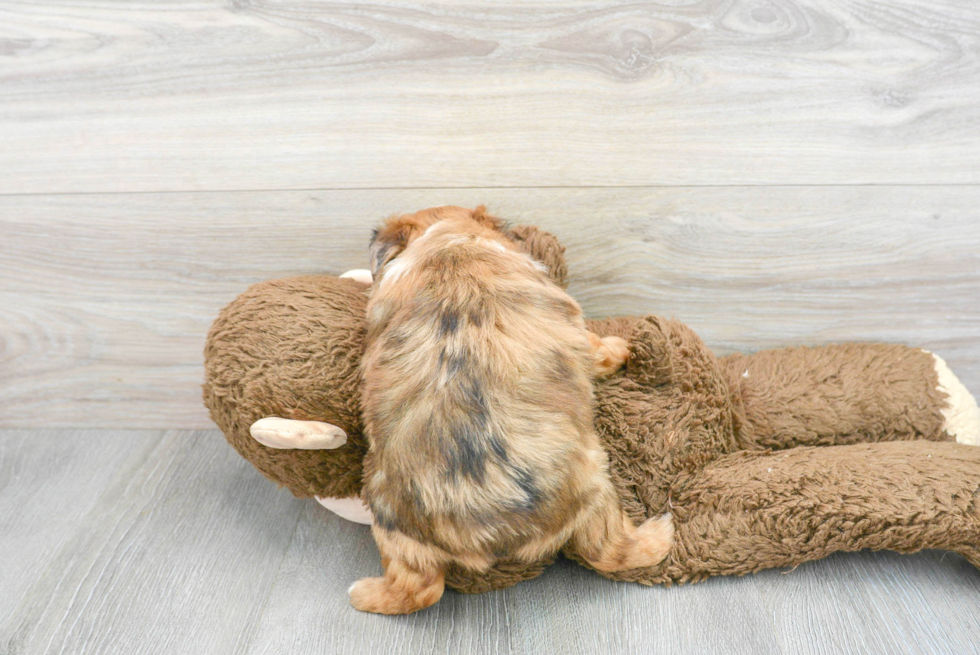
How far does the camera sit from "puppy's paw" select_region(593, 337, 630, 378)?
3.90 ft

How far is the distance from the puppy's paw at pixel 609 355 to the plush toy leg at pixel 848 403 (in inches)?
9.7

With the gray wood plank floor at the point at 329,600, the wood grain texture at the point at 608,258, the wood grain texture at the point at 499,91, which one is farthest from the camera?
the wood grain texture at the point at 608,258

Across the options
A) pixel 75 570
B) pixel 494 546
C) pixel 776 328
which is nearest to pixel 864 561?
pixel 776 328

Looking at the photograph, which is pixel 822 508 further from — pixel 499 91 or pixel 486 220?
pixel 499 91

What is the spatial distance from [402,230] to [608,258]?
473 mm

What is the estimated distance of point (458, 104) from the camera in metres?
1.31

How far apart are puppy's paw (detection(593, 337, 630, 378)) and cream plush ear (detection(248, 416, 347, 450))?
0.47 metres

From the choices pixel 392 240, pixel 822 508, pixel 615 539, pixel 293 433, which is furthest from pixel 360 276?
pixel 822 508

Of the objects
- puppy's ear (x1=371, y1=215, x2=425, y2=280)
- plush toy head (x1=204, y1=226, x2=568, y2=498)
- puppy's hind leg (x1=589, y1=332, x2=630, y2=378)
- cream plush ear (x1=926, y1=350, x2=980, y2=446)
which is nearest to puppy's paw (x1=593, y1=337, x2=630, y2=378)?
puppy's hind leg (x1=589, y1=332, x2=630, y2=378)

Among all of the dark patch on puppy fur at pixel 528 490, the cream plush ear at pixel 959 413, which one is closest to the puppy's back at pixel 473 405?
the dark patch on puppy fur at pixel 528 490

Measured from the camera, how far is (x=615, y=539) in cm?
115

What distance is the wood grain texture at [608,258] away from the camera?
1.37 metres

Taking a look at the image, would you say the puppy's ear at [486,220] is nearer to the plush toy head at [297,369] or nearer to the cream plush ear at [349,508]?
the plush toy head at [297,369]

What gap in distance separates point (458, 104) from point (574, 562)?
2.94 feet
